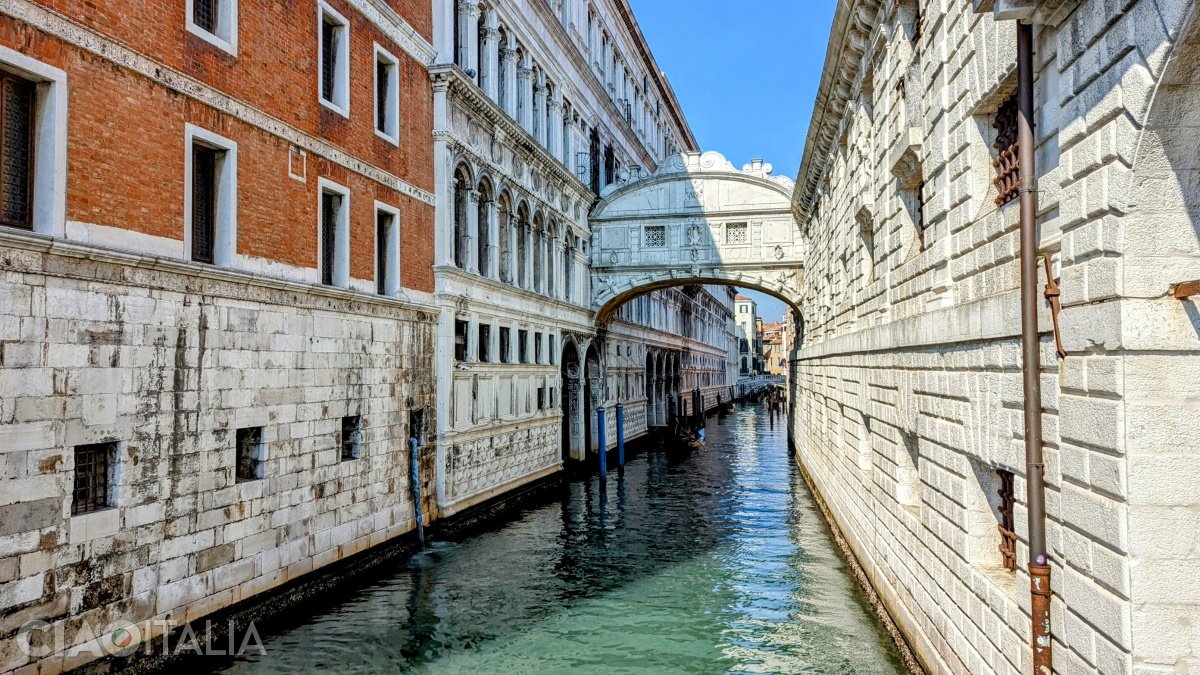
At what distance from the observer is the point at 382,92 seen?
12664 mm

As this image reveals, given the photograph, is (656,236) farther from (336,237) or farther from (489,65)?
(336,237)

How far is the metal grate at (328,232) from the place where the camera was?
10.9 m

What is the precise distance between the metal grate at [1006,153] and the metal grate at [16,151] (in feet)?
23.7

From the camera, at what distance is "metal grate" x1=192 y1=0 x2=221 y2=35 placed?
863 centimetres

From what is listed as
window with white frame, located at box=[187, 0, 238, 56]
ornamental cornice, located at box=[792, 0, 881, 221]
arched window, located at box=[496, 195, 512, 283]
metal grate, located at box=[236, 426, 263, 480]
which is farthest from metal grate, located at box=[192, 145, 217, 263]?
arched window, located at box=[496, 195, 512, 283]

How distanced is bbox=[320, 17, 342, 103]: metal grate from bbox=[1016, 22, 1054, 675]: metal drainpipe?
8802mm

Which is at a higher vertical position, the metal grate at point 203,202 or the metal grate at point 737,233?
the metal grate at point 737,233

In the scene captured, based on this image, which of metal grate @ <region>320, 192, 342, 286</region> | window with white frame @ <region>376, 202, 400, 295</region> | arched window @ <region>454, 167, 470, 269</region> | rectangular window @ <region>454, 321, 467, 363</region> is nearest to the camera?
metal grate @ <region>320, 192, 342, 286</region>

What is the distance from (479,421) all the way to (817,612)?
24.5ft

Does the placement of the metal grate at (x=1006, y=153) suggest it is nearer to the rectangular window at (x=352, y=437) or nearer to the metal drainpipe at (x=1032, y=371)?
the metal drainpipe at (x=1032, y=371)

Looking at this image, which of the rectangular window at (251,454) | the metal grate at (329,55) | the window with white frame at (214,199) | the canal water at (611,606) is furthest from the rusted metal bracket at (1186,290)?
the metal grate at (329,55)

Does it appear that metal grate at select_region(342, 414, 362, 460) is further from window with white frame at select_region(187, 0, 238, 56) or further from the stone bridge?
the stone bridge

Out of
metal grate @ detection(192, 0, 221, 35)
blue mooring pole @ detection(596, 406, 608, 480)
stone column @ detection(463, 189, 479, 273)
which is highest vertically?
metal grate @ detection(192, 0, 221, 35)

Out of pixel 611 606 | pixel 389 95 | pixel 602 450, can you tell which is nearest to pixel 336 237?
pixel 389 95
